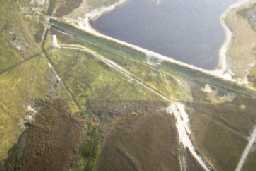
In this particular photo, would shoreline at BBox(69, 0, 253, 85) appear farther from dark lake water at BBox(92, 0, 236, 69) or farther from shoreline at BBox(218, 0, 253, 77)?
dark lake water at BBox(92, 0, 236, 69)

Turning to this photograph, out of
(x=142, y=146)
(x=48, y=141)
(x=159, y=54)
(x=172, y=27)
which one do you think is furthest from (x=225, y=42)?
(x=48, y=141)

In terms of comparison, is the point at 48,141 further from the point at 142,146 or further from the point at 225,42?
the point at 225,42

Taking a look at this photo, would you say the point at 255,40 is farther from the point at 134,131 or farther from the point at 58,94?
the point at 58,94

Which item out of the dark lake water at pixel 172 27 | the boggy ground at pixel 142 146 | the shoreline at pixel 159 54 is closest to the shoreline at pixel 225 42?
the shoreline at pixel 159 54

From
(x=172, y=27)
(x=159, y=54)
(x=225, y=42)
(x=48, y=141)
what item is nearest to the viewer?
(x=48, y=141)

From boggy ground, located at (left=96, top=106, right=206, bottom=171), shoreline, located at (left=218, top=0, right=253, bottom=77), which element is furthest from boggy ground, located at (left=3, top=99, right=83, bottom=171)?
shoreline, located at (left=218, top=0, right=253, bottom=77)

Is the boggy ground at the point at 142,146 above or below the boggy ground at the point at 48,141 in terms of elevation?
below

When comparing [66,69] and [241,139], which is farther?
[66,69]

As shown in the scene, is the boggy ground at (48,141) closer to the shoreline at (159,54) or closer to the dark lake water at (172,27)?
the shoreline at (159,54)


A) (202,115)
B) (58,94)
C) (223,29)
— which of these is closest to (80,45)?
(58,94)
